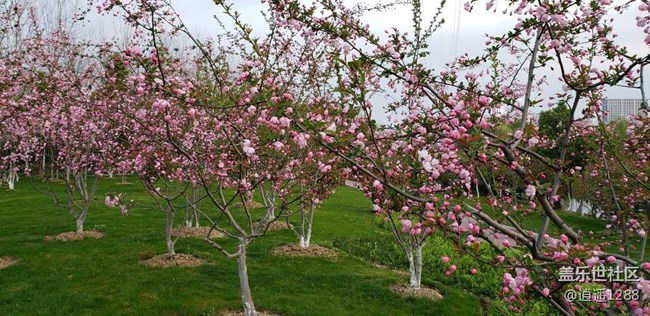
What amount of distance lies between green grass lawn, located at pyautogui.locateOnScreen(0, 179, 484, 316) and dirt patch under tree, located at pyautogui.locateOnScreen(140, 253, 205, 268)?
0.27 metres

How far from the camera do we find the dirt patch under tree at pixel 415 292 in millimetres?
9131

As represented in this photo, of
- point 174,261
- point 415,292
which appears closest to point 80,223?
point 174,261

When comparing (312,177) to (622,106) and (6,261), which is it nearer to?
(622,106)

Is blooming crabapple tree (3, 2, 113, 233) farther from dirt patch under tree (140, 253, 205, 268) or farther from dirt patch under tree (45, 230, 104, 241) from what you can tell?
dirt patch under tree (140, 253, 205, 268)

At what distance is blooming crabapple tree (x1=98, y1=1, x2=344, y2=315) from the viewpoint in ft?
12.1

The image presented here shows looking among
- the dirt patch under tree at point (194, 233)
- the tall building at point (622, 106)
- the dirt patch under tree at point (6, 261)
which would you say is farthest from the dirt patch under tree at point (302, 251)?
the tall building at point (622, 106)

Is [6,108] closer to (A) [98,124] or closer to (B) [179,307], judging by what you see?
(A) [98,124]

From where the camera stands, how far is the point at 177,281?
30.1 ft

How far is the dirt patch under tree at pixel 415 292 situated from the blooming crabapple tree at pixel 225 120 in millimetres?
3049

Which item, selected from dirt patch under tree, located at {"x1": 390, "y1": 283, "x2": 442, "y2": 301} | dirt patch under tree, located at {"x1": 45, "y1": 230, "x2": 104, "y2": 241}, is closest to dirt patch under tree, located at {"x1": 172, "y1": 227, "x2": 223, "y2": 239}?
dirt patch under tree, located at {"x1": 45, "y1": 230, "x2": 104, "y2": 241}

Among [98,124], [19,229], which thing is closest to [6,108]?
[98,124]

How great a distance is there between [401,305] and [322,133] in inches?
258

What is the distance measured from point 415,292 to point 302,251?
381 cm

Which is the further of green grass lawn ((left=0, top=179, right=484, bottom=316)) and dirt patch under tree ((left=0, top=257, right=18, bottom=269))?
dirt patch under tree ((left=0, top=257, right=18, bottom=269))
